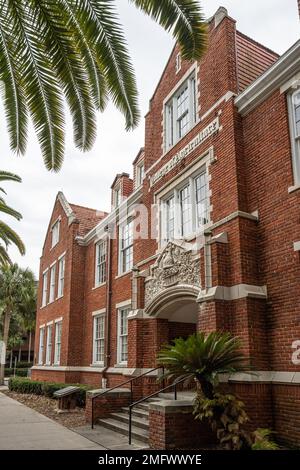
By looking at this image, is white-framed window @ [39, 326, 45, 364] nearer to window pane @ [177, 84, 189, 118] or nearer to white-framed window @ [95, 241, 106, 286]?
white-framed window @ [95, 241, 106, 286]

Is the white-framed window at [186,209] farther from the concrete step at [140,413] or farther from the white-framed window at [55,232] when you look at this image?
the white-framed window at [55,232]

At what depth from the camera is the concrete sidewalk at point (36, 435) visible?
372 inches

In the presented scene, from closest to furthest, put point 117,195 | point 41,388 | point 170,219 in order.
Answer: point 170,219
point 41,388
point 117,195

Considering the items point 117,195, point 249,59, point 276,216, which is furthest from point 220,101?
point 117,195

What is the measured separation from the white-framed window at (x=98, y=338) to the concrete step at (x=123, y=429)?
6.47 m

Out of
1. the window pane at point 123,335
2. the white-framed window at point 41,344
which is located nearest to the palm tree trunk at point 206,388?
the window pane at point 123,335

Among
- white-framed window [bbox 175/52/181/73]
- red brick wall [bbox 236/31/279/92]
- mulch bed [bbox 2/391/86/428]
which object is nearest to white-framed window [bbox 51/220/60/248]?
mulch bed [bbox 2/391/86/428]

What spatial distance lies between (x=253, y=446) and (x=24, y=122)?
7.17 metres

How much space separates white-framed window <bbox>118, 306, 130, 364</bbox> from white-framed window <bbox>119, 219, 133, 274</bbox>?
162 cm

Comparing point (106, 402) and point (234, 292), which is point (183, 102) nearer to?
point (234, 292)

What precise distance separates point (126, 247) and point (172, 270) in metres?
5.93

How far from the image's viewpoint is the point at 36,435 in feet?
35.4
